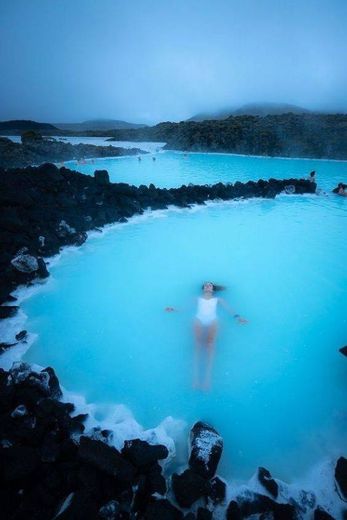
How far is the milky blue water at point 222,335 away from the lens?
3.49 m

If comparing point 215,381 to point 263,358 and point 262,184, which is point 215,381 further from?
point 262,184

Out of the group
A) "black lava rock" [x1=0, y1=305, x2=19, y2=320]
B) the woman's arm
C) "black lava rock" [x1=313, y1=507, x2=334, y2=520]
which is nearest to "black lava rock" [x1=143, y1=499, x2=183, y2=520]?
"black lava rock" [x1=313, y1=507, x2=334, y2=520]

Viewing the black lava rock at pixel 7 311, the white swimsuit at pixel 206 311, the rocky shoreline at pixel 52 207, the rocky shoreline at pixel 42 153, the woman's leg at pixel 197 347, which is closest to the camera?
the woman's leg at pixel 197 347

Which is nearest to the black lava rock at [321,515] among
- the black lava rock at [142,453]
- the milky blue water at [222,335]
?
the milky blue water at [222,335]

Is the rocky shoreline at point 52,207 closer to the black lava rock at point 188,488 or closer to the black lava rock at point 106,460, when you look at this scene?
the black lava rock at point 106,460

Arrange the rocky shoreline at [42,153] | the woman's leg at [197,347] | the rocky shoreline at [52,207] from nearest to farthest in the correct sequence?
the woman's leg at [197,347], the rocky shoreline at [52,207], the rocky shoreline at [42,153]

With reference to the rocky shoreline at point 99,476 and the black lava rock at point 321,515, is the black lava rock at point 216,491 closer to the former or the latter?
the rocky shoreline at point 99,476

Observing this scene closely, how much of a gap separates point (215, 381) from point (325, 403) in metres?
1.36

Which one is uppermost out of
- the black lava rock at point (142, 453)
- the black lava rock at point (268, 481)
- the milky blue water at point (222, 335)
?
the black lava rock at point (142, 453)

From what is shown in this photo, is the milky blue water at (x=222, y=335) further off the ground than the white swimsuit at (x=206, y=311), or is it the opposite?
the white swimsuit at (x=206, y=311)

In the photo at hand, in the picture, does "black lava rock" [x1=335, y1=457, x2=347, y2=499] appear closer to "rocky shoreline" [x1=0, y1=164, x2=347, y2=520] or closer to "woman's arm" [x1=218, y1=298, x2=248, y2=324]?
"rocky shoreline" [x1=0, y1=164, x2=347, y2=520]

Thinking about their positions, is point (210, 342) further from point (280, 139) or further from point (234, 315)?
point (280, 139)

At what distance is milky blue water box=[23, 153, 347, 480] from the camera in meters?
3.49

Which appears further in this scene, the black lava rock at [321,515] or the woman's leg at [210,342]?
the woman's leg at [210,342]
